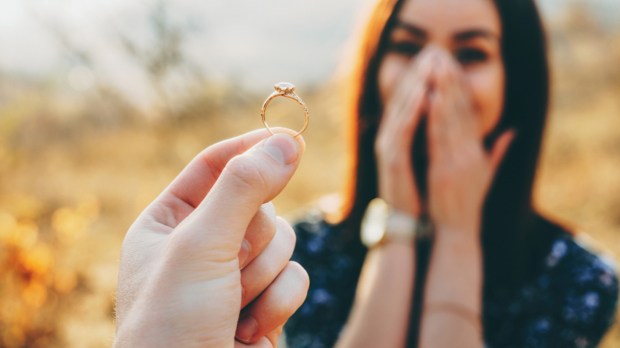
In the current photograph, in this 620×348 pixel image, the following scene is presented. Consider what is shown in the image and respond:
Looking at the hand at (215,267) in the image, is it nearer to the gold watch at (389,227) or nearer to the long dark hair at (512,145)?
the gold watch at (389,227)

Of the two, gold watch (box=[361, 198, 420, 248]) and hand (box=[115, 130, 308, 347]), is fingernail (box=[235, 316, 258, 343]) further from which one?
gold watch (box=[361, 198, 420, 248])

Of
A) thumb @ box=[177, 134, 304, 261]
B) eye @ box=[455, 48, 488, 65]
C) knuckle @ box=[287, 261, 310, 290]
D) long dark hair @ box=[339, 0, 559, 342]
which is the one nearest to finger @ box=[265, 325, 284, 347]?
knuckle @ box=[287, 261, 310, 290]

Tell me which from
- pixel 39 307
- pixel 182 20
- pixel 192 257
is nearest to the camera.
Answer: pixel 192 257

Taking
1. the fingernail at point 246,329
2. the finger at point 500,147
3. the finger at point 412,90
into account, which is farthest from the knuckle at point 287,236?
the finger at point 500,147

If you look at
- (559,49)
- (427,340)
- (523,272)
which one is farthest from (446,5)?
(559,49)

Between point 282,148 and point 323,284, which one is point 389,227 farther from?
point 282,148

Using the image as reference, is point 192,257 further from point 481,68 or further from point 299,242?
point 481,68

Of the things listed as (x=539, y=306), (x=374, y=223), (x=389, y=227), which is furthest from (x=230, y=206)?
(x=539, y=306)
